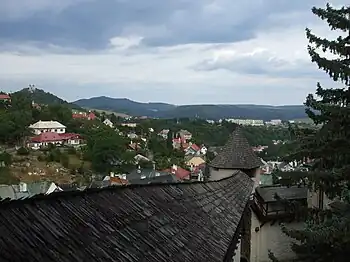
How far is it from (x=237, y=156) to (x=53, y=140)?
249 ft

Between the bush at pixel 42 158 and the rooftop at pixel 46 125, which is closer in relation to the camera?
the bush at pixel 42 158

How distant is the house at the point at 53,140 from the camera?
298 ft

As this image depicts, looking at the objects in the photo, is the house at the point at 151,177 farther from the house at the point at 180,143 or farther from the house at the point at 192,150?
the house at the point at 180,143

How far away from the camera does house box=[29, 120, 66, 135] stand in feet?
334

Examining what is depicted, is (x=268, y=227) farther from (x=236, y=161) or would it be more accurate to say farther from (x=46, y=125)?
(x=46, y=125)

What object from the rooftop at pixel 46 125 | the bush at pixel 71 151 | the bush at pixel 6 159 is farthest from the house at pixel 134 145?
the bush at pixel 6 159

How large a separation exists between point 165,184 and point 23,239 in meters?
4.69

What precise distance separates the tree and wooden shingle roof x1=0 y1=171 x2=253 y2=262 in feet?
20.4

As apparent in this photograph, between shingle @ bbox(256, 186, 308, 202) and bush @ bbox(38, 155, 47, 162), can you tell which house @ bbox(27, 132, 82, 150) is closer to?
bush @ bbox(38, 155, 47, 162)

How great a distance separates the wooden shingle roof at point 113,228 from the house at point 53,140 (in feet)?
276

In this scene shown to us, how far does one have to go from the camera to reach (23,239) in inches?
122

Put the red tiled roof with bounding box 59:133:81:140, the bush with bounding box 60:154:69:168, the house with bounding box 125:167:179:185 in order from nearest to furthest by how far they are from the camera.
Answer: the house with bounding box 125:167:179:185 → the bush with bounding box 60:154:69:168 → the red tiled roof with bounding box 59:133:81:140

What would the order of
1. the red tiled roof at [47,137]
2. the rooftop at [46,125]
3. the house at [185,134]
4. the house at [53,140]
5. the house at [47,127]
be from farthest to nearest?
1. the house at [185,134]
2. the rooftop at [46,125]
3. the house at [47,127]
4. the red tiled roof at [47,137]
5. the house at [53,140]

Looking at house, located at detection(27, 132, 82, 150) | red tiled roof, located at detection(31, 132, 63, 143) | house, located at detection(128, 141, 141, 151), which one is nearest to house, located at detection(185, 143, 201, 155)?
house, located at detection(128, 141, 141, 151)
